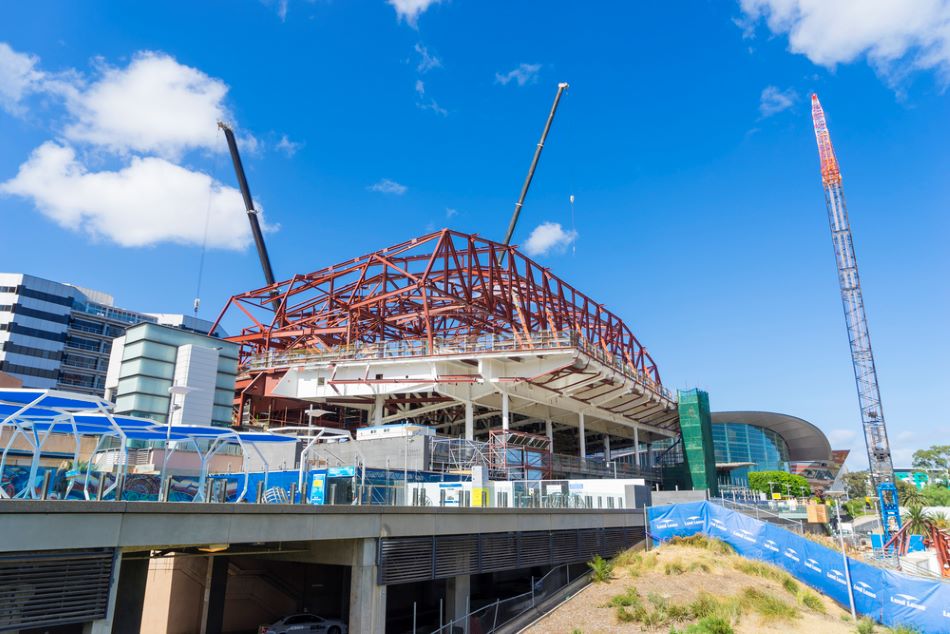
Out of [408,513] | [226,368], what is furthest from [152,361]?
[408,513]

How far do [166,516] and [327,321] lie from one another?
162ft

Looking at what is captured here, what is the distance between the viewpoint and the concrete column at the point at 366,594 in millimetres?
18188

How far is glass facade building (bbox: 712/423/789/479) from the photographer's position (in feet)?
359

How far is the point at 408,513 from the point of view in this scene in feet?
65.3

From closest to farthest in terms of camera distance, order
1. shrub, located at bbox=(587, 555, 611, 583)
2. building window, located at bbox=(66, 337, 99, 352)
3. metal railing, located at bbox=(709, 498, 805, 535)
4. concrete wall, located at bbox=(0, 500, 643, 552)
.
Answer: concrete wall, located at bbox=(0, 500, 643, 552)
shrub, located at bbox=(587, 555, 611, 583)
metal railing, located at bbox=(709, 498, 805, 535)
building window, located at bbox=(66, 337, 99, 352)

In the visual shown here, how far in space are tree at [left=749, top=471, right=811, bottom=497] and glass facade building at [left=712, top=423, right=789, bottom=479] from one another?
3410cm

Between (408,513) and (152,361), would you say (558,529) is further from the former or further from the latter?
(152,361)

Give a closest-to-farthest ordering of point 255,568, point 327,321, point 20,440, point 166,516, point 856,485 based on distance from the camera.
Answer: point 166,516
point 255,568
point 20,440
point 327,321
point 856,485

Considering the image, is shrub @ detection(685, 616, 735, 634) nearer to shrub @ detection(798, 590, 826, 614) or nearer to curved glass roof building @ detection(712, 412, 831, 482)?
shrub @ detection(798, 590, 826, 614)

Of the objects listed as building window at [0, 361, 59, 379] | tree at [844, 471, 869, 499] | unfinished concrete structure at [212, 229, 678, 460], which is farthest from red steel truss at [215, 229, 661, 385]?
tree at [844, 471, 869, 499]

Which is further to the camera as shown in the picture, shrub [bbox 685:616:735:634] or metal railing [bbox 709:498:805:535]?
metal railing [bbox 709:498:805:535]

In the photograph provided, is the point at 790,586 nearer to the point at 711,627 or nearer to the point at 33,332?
the point at 711,627

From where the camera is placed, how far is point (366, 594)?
18.3 metres

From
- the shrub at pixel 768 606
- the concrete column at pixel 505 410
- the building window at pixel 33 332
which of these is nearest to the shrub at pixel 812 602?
the shrub at pixel 768 606
